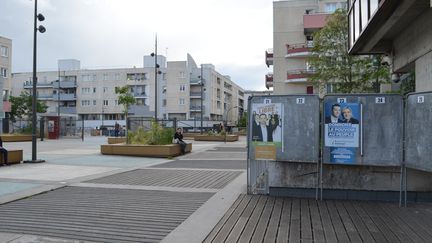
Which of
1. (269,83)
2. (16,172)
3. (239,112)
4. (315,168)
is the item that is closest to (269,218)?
(315,168)

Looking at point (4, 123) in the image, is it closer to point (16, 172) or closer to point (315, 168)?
point (16, 172)

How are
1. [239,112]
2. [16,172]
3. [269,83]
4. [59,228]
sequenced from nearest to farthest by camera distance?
[59,228], [16,172], [269,83], [239,112]

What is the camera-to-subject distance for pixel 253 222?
6.66m

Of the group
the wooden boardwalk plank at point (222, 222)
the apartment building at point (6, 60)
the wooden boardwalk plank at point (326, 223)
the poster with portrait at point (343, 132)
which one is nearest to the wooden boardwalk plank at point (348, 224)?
the wooden boardwalk plank at point (326, 223)

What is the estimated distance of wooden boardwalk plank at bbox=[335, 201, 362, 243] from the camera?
5.80m

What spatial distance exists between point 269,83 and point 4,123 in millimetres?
45138

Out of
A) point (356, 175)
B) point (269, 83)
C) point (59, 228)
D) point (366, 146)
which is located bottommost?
point (59, 228)

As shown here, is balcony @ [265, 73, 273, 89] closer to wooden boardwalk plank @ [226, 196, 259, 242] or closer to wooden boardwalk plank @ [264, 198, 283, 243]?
wooden boardwalk plank @ [226, 196, 259, 242]

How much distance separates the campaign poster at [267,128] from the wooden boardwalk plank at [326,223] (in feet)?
4.58

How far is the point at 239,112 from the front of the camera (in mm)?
138375

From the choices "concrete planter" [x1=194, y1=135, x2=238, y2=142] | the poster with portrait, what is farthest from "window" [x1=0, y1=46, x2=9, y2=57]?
the poster with portrait

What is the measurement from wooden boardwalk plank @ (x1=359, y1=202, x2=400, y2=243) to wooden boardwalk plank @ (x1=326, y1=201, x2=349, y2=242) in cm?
53

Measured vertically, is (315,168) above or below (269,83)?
below

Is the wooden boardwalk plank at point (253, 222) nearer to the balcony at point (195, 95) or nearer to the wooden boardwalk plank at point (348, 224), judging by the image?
the wooden boardwalk plank at point (348, 224)
